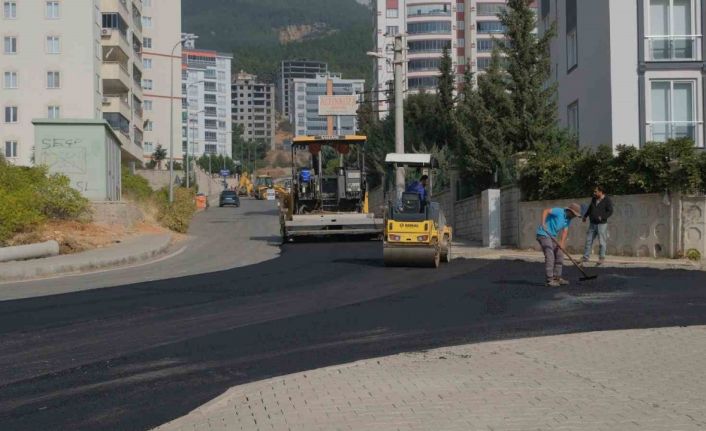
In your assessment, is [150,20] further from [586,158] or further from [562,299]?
[562,299]

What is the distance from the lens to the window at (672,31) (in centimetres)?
3344

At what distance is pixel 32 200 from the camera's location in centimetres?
2853

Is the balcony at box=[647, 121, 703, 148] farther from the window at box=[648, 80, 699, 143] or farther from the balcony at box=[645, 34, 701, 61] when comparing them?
the balcony at box=[645, 34, 701, 61]

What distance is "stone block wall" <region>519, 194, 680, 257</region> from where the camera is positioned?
2364 cm

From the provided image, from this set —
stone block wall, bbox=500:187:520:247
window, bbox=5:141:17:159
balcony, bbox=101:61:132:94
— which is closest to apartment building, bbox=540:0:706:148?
stone block wall, bbox=500:187:520:247

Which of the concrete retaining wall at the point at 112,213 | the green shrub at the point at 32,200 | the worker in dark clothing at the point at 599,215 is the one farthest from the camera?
the concrete retaining wall at the point at 112,213

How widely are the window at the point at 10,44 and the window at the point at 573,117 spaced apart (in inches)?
1805

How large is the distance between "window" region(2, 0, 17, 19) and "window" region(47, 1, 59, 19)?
2.46m

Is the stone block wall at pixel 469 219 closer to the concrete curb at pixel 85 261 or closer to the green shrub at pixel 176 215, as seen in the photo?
the concrete curb at pixel 85 261

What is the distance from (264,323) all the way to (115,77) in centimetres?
6469

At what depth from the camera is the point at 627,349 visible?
11.1m

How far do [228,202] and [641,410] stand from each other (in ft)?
255

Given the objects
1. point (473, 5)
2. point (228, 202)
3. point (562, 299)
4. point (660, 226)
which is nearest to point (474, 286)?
point (562, 299)

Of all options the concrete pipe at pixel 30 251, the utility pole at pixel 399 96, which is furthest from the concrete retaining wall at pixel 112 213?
the utility pole at pixel 399 96
